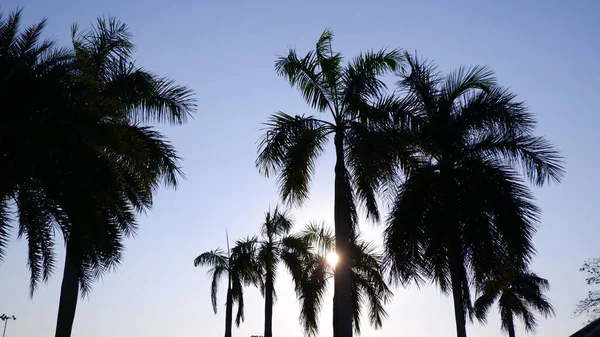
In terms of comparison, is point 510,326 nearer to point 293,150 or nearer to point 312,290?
point 312,290

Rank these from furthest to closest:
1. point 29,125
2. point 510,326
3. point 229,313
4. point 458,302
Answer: point 510,326, point 229,313, point 458,302, point 29,125

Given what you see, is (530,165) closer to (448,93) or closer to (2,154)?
(448,93)

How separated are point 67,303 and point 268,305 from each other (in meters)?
17.3

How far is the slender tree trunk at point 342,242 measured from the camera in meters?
16.7

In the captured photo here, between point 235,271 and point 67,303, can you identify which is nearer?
point 67,303

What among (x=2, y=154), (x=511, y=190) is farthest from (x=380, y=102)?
(x=2, y=154)

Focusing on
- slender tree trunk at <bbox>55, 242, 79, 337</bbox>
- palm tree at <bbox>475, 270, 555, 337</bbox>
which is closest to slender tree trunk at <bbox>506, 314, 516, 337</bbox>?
palm tree at <bbox>475, 270, 555, 337</bbox>

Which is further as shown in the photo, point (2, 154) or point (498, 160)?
point (498, 160)

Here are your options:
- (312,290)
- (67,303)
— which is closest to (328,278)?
(312,290)

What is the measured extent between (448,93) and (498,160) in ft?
8.95

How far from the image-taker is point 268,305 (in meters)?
33.3

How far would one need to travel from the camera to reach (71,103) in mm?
A: 13781

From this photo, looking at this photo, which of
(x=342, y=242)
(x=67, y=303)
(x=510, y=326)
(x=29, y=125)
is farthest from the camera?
(x=510, y=326)

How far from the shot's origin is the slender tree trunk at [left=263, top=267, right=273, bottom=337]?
32.8 metres
